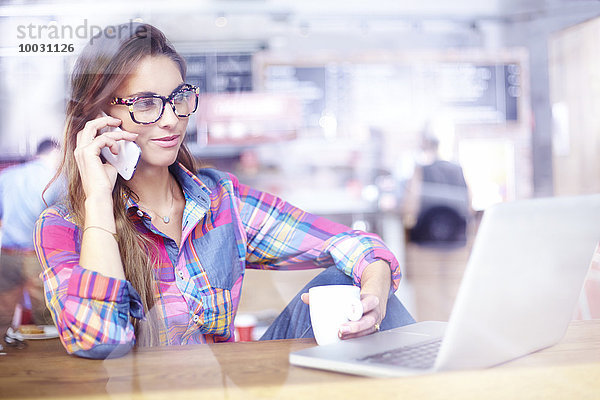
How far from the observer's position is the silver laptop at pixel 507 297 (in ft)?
2.28

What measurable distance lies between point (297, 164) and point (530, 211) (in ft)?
8.88

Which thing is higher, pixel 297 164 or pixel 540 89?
pixel 540 89

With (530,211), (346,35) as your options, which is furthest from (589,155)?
(530,211)

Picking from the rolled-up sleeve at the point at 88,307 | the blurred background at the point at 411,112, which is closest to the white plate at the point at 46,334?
the rolled-up sleeve at the point at 88,307

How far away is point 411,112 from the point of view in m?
3.75

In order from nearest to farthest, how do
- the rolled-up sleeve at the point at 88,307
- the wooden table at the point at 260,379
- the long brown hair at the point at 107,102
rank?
the wooden table at the point at 260,379 < the rolled-up sleeve at the point at 88,307 < the long brown hair at the point at 107,102

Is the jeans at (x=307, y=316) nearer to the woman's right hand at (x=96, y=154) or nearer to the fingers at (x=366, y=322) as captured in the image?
the fingers at (x=366, y=322)

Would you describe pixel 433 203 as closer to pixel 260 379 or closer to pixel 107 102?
pixel 107 102

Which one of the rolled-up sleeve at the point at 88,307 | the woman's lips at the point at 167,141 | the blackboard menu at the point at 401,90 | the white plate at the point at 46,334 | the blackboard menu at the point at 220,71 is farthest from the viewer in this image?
the blackboard menu at the point at 401,90

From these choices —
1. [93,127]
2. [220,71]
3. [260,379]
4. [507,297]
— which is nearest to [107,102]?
[93,127]

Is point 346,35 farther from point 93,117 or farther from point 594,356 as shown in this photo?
point 594,356

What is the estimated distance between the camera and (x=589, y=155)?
2.48m

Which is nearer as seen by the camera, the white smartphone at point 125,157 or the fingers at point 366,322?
the fingers at point 366,322

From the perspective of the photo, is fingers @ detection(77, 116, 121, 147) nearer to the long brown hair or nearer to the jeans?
the long brown hair
